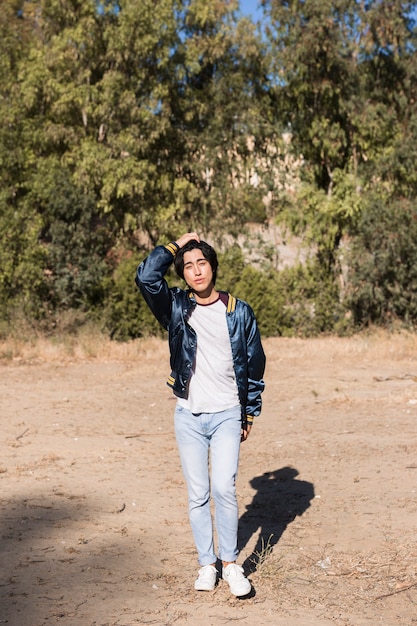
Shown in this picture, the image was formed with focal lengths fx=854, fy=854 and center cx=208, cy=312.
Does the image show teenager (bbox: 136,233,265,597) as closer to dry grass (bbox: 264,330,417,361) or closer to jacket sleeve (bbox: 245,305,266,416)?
jacket sleeve (bbox: 245,305,266,416)

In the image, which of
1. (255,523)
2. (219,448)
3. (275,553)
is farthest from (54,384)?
(219,448)

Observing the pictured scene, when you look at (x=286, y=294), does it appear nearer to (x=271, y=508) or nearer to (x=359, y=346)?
(x=359, y=346)

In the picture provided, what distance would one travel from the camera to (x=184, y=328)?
473 cm

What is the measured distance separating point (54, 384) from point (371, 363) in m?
5.34

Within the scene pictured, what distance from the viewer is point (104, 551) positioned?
18.6 feet

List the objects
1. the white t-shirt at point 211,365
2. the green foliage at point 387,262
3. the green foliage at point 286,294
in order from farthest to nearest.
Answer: the green foliage at point 286,294 → the green foliage at point 387,262 → the white t-shirt at point 211,365

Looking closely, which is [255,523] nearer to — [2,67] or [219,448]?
[219,448]

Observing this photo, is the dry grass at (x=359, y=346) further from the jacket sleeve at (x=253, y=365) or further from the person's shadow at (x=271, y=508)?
the jacket sleeve at (x=253, y=365)

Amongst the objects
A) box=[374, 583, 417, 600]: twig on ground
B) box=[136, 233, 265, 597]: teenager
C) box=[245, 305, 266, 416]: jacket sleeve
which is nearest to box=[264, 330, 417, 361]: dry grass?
box=[374, 583, 417, 600]: twig on ground

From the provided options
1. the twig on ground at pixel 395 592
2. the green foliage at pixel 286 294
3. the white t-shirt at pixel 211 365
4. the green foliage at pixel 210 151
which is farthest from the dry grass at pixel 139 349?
the white t-shirt at pixel 211 365

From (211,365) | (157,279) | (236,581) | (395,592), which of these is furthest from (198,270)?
(395,592)

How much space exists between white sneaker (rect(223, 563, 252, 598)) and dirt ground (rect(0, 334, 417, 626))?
0.08 m

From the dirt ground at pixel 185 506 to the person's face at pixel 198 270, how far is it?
174cm

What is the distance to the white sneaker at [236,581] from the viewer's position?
4.66 m
